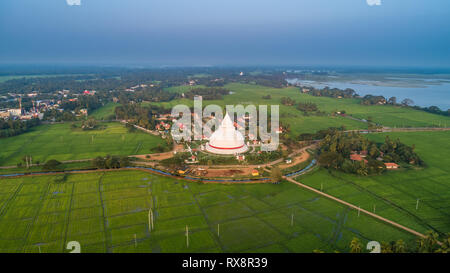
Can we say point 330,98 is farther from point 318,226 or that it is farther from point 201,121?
point 318,226

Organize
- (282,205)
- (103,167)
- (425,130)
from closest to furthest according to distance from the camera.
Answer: (282,205) → (103,167) → (425,130)


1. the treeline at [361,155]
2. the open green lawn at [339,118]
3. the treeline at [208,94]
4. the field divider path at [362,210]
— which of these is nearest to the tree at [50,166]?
the field divider path at [362,210]

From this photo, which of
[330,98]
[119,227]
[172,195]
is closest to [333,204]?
[172,195]

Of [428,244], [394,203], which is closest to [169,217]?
[428,244]

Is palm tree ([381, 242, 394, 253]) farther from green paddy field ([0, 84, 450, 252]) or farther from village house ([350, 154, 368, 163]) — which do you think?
village house ([350, 154, 368, 163])

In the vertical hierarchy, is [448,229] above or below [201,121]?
below

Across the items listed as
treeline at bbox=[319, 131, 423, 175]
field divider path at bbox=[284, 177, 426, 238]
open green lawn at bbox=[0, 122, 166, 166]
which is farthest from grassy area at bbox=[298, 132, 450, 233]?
open green lawn at bbox=[0, 122, 166, 166]

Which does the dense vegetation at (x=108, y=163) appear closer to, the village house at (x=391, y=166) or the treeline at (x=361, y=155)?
the treeline at (x=361, y=155)
